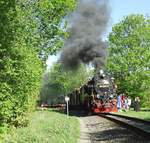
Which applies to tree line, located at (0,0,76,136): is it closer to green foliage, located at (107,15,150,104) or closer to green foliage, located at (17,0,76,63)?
green foliage, located at (17,0,76,63)

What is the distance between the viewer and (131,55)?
231 feet

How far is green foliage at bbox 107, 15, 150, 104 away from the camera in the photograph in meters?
69.8

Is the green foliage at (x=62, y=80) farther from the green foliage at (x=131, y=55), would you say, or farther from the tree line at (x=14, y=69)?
the tree line at (x=14, y=69)

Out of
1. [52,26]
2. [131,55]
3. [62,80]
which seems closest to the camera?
[52,26]

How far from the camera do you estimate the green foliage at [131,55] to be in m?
69.8

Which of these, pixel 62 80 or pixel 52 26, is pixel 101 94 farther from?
pixel 62 80

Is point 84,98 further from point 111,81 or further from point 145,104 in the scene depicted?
point 145,104

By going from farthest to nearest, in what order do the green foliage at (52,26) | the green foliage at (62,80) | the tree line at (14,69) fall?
the green foliage at (62,80) < the green foliage at (52,26) < the tree line at (14,69)

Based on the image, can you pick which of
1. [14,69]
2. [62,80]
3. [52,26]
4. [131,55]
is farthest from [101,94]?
[62,80]

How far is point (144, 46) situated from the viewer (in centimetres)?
7231

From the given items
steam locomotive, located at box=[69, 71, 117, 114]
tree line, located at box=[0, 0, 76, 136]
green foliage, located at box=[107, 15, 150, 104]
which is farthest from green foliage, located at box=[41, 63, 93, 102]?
tree line, located at box=[0, 0, 76, 136]

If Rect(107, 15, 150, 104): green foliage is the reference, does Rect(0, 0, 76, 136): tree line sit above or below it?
below

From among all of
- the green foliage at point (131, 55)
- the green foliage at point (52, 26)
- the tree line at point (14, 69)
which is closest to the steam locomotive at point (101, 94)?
the green foliage at point (52, 26)

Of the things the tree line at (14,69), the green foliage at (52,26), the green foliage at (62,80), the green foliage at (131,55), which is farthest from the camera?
the green foliage at (62,80)
